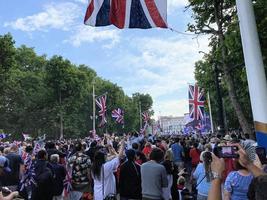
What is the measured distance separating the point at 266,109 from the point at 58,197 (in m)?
5.53

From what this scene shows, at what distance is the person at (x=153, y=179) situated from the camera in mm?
7477

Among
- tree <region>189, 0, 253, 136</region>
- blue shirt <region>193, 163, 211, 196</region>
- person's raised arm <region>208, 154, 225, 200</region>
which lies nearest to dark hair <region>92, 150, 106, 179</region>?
blue shirt <region>193, 163, 211, 196</region>

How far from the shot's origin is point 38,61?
82188 mm

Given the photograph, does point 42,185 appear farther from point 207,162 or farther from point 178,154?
point 178,154

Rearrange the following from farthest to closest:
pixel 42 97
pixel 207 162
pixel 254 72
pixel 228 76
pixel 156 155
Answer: pixel 42 97 < pixel 228 76 < pixel 207 162 < pixel 156 155 < pixel 254 72

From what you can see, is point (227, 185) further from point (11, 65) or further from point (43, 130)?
point (43, 130)

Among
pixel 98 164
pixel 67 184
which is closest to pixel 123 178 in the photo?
pixel 98 164

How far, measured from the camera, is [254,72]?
693cm

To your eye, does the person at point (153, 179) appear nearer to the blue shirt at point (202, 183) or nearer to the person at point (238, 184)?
the blue shirt at point (202, 183)

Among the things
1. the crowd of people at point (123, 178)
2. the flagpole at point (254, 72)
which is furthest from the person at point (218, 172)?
the flagpole at point (254, 72)

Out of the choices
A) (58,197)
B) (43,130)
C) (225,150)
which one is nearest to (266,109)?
(225,150)

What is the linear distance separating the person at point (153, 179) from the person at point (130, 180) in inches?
24.4

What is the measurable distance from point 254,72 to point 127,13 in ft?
10.9

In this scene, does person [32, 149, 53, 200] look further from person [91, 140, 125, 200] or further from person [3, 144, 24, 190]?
person [3, 144, 24, 190]
